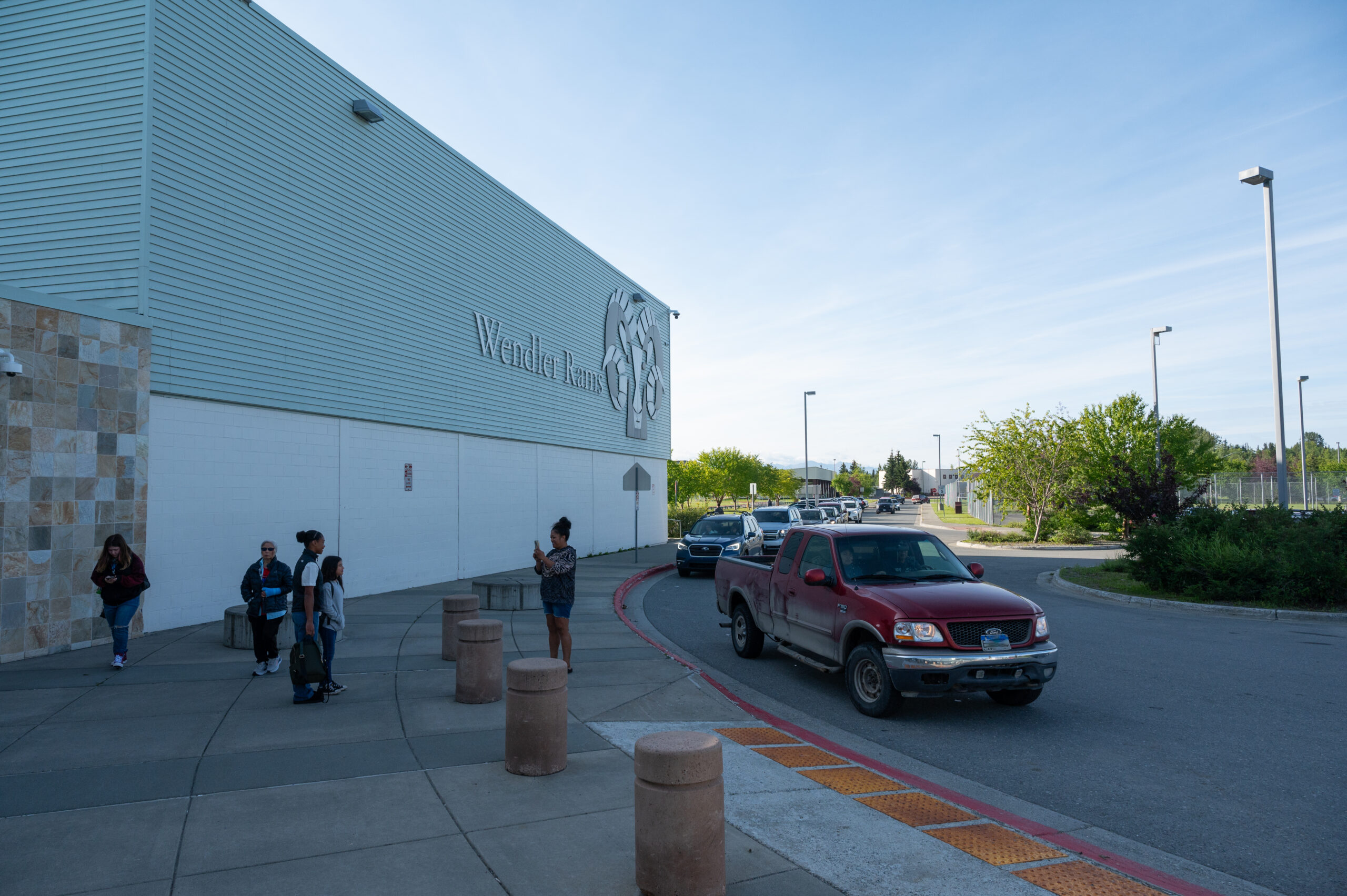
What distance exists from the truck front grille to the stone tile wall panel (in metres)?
10.6

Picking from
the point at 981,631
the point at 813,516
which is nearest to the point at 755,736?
the point at 981,631

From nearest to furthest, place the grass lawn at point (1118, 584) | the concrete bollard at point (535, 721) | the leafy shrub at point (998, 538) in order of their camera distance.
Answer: the concrete bollard at point (535, 721)
the grass lawn at point (1118, 584)
the leafy shrub at point (998, 538)

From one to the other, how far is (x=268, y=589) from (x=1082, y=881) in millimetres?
7972

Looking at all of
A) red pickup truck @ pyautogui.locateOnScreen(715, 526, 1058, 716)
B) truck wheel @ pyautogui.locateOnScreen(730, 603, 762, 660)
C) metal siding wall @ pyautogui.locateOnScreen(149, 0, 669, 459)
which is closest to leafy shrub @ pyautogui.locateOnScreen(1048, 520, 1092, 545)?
metal siding wall @ pyautogui.locateOnScreen(149, 0, 669, 459)

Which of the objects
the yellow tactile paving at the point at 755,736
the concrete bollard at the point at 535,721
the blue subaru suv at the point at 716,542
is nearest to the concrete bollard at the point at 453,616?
the yellow tactile paving at the point at 755,736

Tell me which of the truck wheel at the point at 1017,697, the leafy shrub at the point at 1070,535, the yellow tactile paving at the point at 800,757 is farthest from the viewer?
the leafy shrub at the point at 1070,535

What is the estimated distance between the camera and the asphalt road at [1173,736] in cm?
505

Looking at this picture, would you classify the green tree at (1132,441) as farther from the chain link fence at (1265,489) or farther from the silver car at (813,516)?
the silver car at (813,516)

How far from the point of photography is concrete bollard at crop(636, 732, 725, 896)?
3.92 meters

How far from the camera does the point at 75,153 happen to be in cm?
1207

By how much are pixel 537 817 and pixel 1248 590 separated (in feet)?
50.0

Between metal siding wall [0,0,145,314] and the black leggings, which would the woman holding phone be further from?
metal siding wall [0,0,145,314]

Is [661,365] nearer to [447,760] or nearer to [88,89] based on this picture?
[88,89]

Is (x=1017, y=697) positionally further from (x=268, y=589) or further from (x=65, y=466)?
(x=65, y=466)
